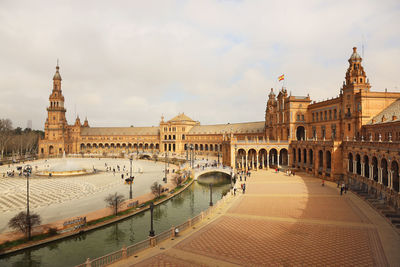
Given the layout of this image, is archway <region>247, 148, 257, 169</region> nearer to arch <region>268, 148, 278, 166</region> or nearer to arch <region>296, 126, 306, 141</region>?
arch <region>268, 148, 278, 166</region>

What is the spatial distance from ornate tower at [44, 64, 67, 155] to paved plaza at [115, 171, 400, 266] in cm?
10835

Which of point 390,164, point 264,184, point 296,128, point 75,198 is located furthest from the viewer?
point 296,128

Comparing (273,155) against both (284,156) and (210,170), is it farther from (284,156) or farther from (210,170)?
(210,170)

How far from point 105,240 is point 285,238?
54.3 ft

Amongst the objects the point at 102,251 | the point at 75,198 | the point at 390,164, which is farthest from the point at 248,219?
the point at 75,198

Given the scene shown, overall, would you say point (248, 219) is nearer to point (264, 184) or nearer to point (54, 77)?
point (264, 184)

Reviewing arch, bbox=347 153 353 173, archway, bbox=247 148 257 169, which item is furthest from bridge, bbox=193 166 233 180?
arch, bbox=347 153 353 173

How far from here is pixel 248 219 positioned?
82.1 ft

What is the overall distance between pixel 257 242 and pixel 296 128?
50.3 metres

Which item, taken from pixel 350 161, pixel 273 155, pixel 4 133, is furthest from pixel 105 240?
pixel 4 133

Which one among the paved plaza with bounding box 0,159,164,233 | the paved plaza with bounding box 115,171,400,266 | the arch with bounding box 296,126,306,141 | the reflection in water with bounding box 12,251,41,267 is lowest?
the reflection in water with bounding box 12,251,41,267

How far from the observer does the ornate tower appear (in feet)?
374

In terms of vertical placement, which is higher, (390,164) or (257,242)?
(390,164)

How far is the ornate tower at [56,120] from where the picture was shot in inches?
4491
